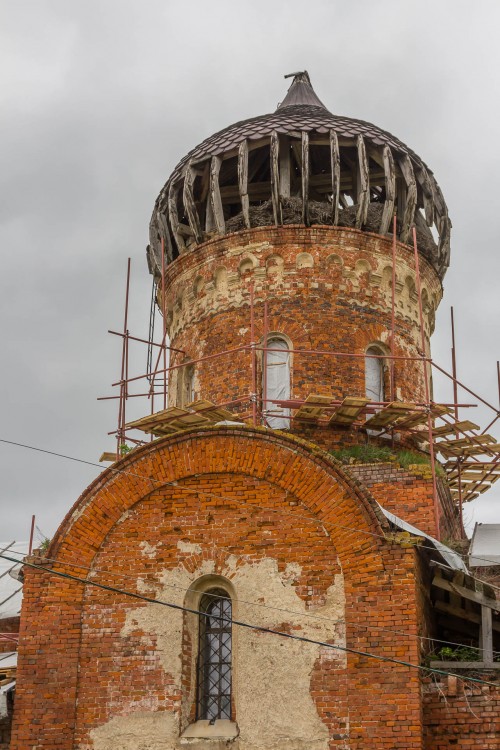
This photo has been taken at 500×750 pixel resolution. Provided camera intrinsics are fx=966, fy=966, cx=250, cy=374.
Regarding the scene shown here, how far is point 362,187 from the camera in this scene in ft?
64.7

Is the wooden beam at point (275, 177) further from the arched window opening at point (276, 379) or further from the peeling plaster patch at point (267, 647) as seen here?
the peeling plaster patch at point (267, 647)

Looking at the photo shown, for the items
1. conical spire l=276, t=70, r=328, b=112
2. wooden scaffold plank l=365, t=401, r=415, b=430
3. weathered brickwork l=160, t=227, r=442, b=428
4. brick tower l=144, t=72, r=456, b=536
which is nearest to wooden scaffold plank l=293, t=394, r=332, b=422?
brick tower l=144, t=72, r=456, b=536

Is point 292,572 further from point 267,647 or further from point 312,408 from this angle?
point 312,408

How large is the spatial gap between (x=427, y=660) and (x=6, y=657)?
29.5 feet

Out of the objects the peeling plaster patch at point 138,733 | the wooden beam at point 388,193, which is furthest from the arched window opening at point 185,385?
the peeling plaster patch at point 138,733

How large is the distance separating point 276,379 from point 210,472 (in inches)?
169

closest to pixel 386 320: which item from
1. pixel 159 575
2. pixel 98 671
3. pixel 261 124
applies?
pixel 261 124

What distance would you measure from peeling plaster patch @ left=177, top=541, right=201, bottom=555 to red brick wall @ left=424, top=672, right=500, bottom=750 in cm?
386

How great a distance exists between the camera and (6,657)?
61.9 ft

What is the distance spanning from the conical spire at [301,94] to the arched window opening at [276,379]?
6854mm

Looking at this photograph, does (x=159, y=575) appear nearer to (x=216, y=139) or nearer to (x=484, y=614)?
(x=484, y=614)

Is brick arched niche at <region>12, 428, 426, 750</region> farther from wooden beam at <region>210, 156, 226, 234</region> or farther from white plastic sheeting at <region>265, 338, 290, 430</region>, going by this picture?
wooden beam at <region>210, 156, 226, 234</region>

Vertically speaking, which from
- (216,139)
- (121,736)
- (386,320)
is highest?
(216,139)

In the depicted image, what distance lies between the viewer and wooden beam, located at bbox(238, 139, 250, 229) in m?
19.9
